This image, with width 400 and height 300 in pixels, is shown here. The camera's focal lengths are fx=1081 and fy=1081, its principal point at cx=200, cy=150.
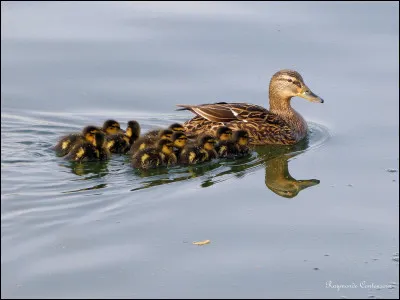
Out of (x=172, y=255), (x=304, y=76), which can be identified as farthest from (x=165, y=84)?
(x=172, y=255)

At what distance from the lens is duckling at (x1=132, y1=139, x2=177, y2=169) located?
25.4 feet

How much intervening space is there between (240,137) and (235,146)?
0.32ft

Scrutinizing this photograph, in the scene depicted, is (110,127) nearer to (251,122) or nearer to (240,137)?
A: (240,137)

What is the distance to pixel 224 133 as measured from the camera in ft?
27.6

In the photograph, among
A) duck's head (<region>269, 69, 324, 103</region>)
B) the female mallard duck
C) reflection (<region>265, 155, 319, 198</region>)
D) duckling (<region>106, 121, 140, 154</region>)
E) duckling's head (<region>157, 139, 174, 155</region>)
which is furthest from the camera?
duck's head (<region>269, 69, 324, 103</region>)

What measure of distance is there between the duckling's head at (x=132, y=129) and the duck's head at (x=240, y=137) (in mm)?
753

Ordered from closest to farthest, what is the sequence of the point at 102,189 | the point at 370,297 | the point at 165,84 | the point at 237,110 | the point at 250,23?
1. the point at 370,297
2. the point at 102,189
3. the point at 237,110
4. the point at 165,84
5. the point at 250,23

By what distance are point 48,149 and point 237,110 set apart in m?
1.59

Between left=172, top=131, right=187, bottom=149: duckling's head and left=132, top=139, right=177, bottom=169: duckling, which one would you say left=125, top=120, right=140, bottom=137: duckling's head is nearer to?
Result: left=172, top=131, right=187, bottom=149: duckling's head

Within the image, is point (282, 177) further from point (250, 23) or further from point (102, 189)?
point (250, 23)

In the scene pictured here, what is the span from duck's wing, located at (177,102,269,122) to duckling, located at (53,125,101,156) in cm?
100

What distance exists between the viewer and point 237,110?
8.75 metres

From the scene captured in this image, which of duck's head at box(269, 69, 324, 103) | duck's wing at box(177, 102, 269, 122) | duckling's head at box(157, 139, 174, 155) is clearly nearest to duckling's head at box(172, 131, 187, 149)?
duckling's head at box(157, 139, 174, 155)

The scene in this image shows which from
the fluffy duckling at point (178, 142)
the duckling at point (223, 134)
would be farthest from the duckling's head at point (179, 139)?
the duckling at point (223, 134)
